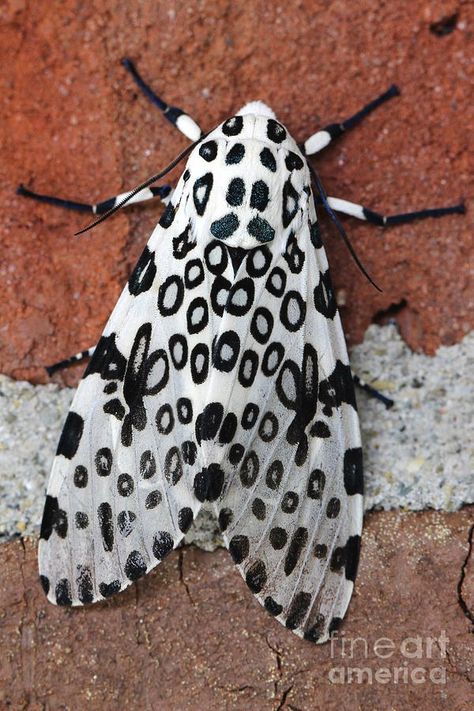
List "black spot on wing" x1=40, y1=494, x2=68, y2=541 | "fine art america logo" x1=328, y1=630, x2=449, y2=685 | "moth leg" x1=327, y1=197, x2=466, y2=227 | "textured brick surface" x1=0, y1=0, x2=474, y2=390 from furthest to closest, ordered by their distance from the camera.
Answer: "moth leg" x1=327, y1=197, x2=466, y2=227 → "textured brick surface" x1=0, y1=0, x2=474, y2=390 → "black spot on wing" x1=40, y1=494, x2=68, y2=541 → "fine art america logo" x1=328, y1=630, x2=449, y2=685

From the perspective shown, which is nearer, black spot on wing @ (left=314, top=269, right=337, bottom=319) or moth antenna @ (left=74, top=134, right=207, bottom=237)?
moth antenna @ (left=74, top=134, right=207, bottom=237)

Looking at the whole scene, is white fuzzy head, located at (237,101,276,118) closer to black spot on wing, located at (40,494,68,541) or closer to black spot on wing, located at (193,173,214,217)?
black spot on wing, located at (193,173,214,217)

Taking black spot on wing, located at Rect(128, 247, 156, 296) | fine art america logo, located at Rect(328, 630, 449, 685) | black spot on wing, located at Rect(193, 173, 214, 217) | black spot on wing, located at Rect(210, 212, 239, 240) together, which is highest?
black spot on wing, located at Rect(193, 173, 214, 217)

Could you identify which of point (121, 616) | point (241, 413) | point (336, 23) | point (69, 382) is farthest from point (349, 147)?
point (121, 616)

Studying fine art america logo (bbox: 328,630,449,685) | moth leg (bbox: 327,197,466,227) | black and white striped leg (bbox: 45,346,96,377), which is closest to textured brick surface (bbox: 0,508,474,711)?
fine art america logo (bbox: 328,630,449,685)

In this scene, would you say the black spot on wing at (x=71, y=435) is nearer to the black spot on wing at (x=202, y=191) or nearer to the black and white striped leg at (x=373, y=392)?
the black spot on wing at (x=202, y=191)

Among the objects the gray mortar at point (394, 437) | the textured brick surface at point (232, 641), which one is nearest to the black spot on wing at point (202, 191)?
the gray mortar at point (394, 437)

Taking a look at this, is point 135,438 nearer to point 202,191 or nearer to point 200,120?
point 202,191

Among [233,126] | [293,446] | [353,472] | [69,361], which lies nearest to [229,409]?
[293,446]
